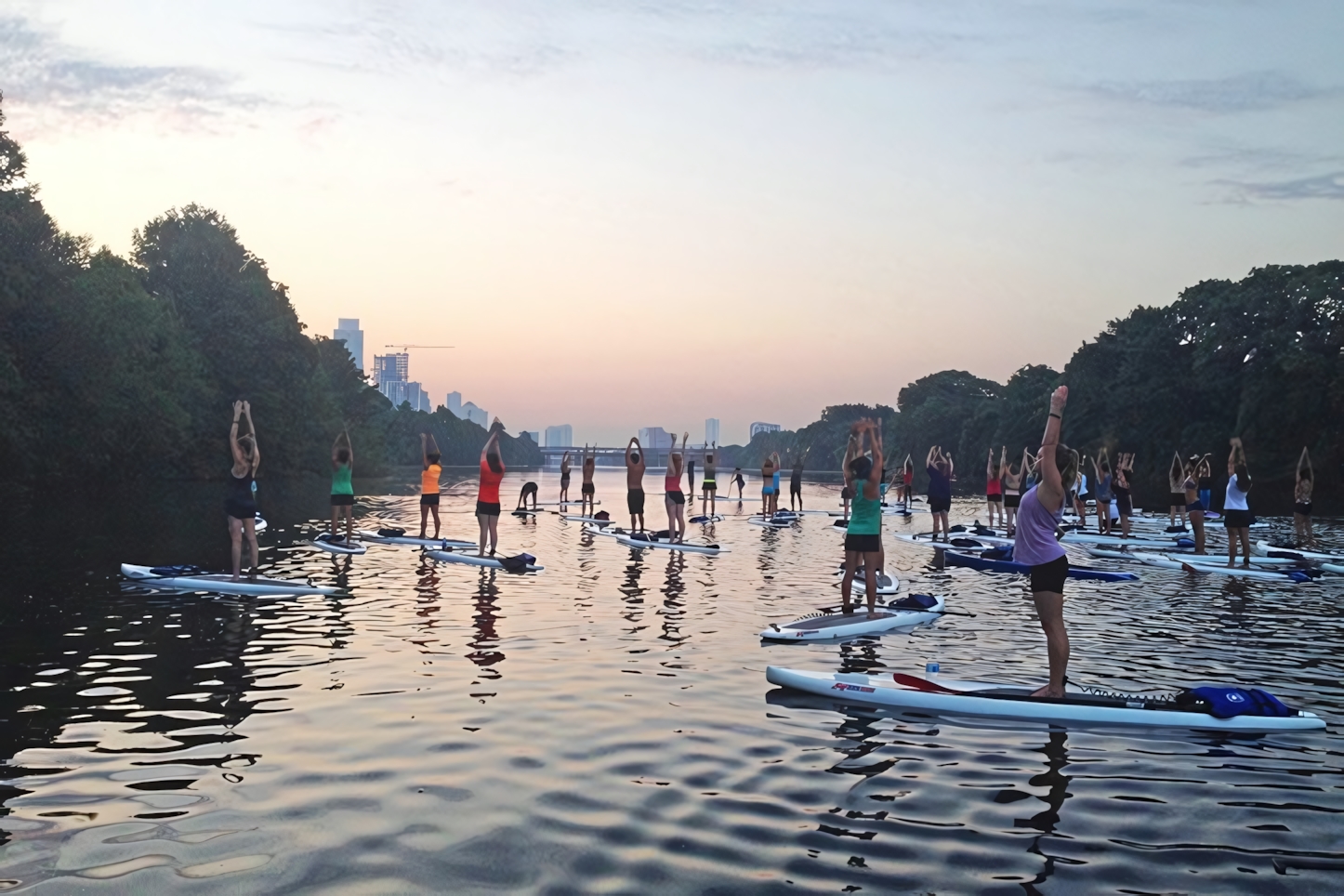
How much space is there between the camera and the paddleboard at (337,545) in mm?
25131

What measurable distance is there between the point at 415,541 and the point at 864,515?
50.0ft

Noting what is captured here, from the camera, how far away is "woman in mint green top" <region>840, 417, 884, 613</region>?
15359mm

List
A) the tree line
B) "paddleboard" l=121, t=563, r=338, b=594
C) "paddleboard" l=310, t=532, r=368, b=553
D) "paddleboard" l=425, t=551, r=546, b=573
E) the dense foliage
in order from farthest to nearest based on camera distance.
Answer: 1. the tree line
2. the dense foliage
3. "paddleboard" l=310, t=532, r=368, b=553
4. "paddleboard" l=425, t=551, r=546, b=573
5. "paddleboard" l=121, t=563, r=338, b=594

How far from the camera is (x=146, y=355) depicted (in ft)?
196

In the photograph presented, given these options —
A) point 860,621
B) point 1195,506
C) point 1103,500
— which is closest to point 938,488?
point 1103,500

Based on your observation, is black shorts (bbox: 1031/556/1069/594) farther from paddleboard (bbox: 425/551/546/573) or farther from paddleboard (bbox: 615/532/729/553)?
paddleboard (bbox: 615/532/729/553)

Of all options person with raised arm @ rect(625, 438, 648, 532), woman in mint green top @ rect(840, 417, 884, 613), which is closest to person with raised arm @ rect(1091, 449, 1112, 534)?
person with raised arm @ rect(625, 438, 648, 532)

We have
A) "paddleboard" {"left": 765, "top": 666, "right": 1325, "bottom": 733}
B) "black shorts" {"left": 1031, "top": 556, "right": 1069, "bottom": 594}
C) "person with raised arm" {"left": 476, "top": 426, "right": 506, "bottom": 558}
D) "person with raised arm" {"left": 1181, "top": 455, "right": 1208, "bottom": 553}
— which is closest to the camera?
"paddleboard" {"left": 765, "top": 666, "right": 1325, "bottom": 733}

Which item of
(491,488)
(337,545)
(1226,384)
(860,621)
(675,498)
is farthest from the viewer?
(1226,384)

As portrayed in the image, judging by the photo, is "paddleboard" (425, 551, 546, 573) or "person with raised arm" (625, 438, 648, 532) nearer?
"paddleboard" (425, 551, 546, 573)

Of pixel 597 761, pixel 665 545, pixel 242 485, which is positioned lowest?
pixel 597 761

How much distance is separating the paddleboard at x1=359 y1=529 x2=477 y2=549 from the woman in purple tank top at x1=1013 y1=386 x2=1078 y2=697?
57.3 feet

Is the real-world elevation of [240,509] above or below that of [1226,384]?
below

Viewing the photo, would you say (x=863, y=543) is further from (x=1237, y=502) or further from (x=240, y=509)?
(x=1237, y=502)
